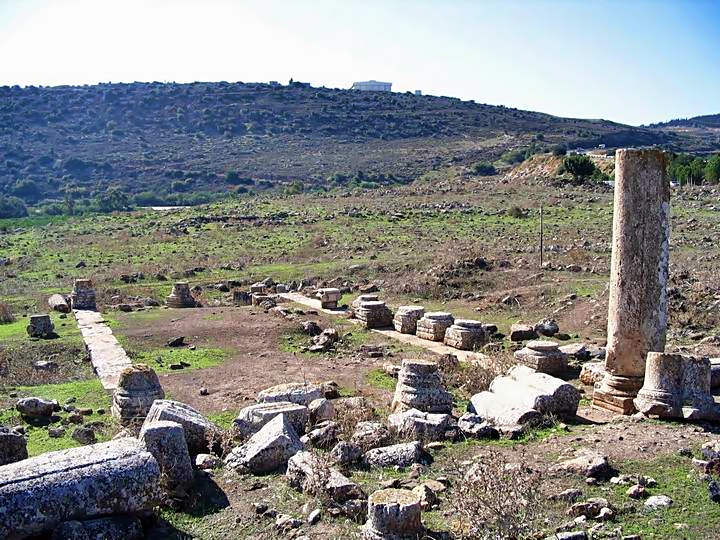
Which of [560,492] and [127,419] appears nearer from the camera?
[560,492]

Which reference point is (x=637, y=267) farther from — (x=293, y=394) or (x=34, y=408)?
(x=34, y=408)

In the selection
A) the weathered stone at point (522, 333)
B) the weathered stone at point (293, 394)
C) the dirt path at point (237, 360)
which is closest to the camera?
the weathered stone at point (293, 394)

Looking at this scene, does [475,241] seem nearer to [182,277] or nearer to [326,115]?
[182,277]

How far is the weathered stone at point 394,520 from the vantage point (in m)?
6.11

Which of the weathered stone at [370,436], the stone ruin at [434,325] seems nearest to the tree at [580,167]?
the stone ruin at [434,325]

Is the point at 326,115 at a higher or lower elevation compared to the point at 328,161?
→ higher

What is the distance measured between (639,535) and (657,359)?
3958 millimetres

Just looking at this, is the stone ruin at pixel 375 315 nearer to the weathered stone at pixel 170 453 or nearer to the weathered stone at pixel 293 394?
the weathered stone at pixel 293 394

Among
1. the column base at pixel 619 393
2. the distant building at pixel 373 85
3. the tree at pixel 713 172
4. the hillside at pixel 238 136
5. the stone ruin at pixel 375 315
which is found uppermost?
the distant building at pixel 373 85

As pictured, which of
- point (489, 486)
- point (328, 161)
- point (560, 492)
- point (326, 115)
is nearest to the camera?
point (489, 486)

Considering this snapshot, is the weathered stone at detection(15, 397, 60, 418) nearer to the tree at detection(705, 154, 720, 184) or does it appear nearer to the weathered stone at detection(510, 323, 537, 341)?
the weathered stone at detection(510, 323, 537, 341)

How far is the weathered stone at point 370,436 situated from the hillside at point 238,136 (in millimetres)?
57320

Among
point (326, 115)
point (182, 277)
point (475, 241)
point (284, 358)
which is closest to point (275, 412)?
point (284, 358)

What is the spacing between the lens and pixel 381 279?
24.2 metres
